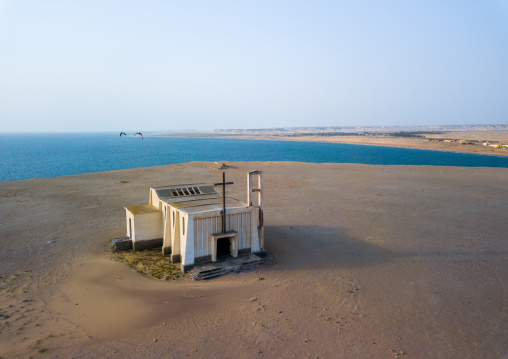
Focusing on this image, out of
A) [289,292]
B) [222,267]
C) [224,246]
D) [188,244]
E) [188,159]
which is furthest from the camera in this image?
[188,159]

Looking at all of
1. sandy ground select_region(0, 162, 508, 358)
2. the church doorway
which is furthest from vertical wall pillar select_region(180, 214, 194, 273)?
the church doorway

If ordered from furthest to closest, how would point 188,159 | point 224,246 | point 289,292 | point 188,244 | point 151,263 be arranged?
point 188,159 < point 224,246 < point 151,263 < point 188,244 < point 289,292

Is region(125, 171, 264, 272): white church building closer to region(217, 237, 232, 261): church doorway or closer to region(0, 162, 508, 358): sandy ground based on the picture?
region(217, 237, 232, 261): church doorway

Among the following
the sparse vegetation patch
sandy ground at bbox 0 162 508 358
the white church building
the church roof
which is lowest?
the sparse vegetation patch

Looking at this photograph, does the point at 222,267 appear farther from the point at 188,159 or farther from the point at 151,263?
the point at 188,159

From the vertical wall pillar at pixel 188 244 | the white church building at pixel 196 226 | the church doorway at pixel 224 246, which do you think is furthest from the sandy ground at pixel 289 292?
the church doorway at pixel 224 246

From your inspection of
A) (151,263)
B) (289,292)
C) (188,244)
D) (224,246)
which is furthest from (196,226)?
(289,292)

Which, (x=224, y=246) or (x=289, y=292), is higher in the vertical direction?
A: (x=224, y=246)

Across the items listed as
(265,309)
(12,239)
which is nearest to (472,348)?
(265,309)
